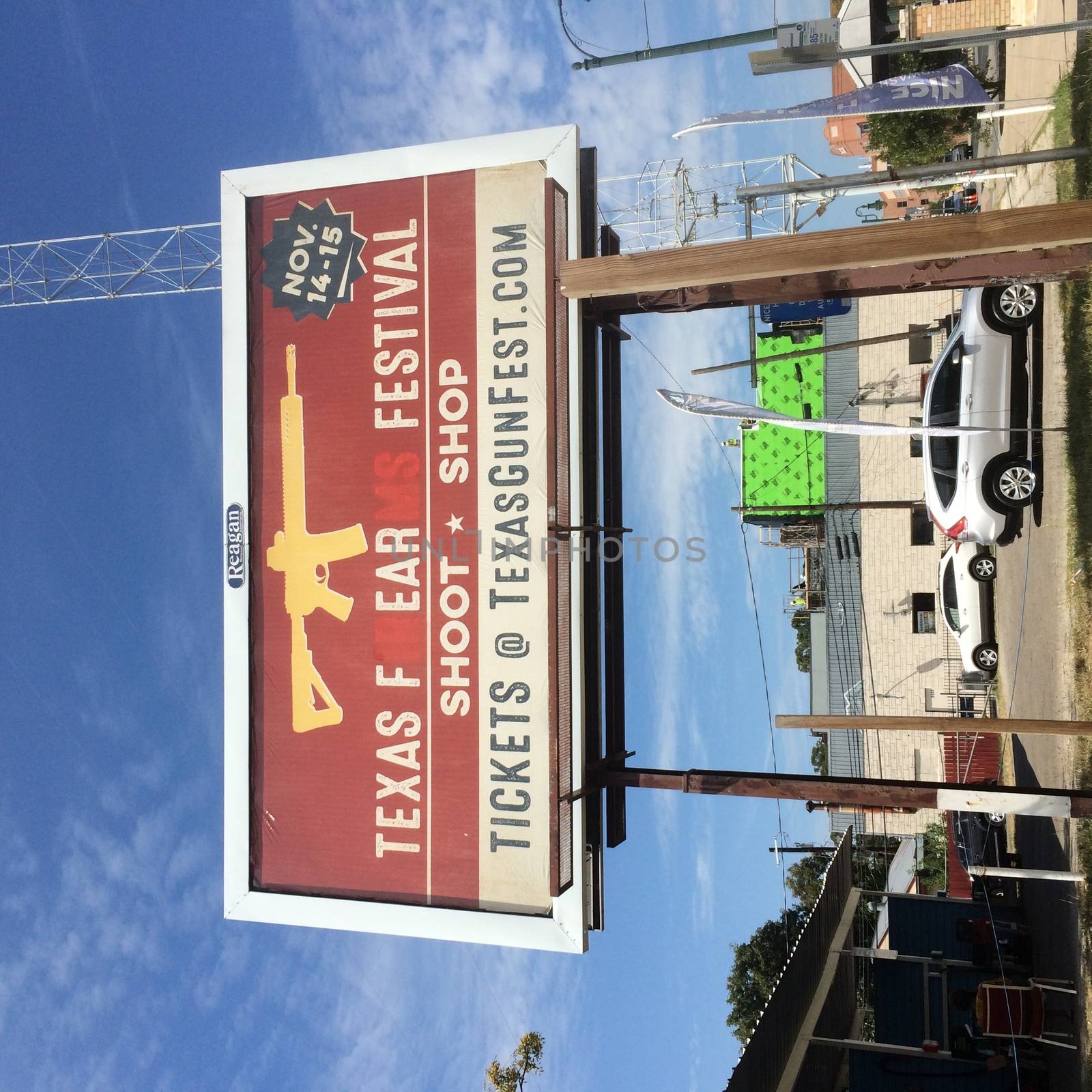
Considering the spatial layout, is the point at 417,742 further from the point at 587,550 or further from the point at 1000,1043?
the point at 1000,1043

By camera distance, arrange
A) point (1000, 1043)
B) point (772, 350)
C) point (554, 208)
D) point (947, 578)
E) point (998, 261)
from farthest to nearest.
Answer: point (772, 350) → point (947, 578) → point (1000, 1043) → point (554, 208) → point (998, 261)

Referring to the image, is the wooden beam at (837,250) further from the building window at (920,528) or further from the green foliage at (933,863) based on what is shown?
the green foliage at (933,863)

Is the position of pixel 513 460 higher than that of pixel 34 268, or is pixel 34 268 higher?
pixel 34 268

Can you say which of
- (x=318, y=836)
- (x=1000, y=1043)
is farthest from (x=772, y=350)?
(x=318, y=836)

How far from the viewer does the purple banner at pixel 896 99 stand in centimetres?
1403

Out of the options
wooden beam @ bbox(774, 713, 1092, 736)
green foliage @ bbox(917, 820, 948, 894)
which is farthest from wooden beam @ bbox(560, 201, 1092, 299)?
green foliage @ bbox(917, 820, 948, 894)

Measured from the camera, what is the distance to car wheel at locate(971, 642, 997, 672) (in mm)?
16641

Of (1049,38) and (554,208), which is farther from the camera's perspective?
(1049,38)

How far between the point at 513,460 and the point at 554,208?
308 centimetres

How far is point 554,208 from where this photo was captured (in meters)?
11.0

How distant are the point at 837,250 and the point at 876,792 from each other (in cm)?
600

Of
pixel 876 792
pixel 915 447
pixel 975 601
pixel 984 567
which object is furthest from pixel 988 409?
pixel 915 447

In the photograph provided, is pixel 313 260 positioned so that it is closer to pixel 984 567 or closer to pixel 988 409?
pixel 988 409

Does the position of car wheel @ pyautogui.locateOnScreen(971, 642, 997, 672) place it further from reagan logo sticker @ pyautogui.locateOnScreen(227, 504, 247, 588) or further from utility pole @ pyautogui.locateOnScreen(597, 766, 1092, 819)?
reagan logo sticker @ pyautogui.locateOnScreen(227, 504, 247, 588)
